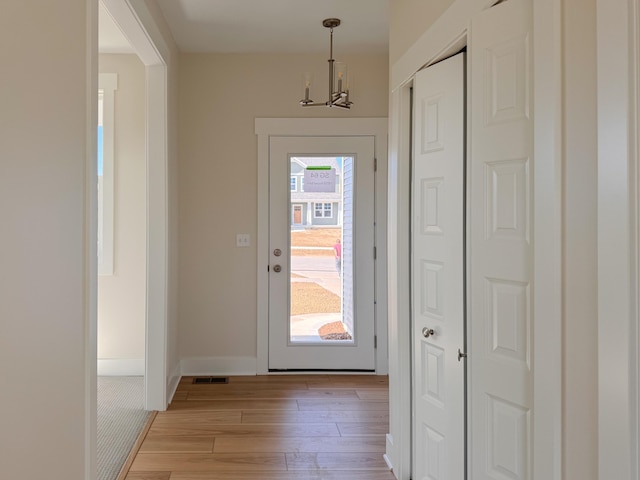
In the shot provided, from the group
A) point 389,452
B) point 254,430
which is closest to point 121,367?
point 254,430

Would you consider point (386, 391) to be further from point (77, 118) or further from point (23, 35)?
point (23, 35)

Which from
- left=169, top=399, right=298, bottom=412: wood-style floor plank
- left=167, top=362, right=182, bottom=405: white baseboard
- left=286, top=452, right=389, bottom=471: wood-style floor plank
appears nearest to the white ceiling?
left=167, top=362, right=182, bottom=405: white baseboard

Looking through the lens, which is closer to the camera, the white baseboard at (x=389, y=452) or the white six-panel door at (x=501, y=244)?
the white six-panel door at (x=501, y=244)

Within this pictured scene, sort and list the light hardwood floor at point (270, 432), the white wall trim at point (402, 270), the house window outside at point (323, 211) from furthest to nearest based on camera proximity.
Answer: the house window outside at point (323, 211)
the light hardwood floor at point (270, 432)
the white wall trim at point (402, 270)

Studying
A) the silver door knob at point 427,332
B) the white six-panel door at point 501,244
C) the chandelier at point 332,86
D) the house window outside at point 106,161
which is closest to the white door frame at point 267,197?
the chandelier at point 332,86

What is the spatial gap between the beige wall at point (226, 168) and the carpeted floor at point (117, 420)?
1.78ft

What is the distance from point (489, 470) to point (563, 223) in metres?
0.87

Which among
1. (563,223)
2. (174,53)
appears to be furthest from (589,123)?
(174,53)

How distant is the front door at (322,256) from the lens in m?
3.90

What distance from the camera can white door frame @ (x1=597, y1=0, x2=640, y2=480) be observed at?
95 cm

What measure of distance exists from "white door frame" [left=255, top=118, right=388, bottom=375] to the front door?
0.14 ft

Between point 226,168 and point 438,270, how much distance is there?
8.02 feet

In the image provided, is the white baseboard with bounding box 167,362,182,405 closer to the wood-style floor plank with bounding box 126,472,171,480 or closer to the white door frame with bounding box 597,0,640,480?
the wood-style floor plank with bounding box 126,472,171,480

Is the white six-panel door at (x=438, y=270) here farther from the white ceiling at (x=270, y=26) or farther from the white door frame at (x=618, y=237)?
the white ceiling at (x=270, y=26)
